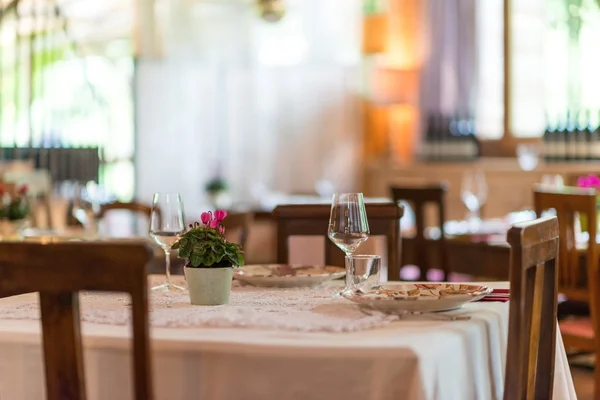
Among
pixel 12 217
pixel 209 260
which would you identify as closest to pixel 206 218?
pixel 209 260

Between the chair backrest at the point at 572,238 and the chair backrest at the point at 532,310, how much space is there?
140 centimetres

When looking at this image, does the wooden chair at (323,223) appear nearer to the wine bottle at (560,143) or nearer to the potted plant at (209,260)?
the potted plant at (209,260)

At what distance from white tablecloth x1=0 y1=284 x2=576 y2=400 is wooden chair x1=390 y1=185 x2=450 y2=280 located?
2755 millimetres

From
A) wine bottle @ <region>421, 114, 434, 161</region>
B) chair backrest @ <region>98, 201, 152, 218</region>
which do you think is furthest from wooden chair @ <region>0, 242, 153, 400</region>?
wine bottle @ <region>421, 114, 434, 161</region>

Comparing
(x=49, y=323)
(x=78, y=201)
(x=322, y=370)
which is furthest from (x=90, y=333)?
(x=78, y=201)

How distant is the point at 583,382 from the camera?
4570 millimetres

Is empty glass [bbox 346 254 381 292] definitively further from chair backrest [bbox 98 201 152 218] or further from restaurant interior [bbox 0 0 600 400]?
chair backrest [bbox 98 201 152 218]

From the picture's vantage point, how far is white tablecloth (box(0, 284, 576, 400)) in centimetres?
163

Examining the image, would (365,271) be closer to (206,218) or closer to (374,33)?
(206,218)

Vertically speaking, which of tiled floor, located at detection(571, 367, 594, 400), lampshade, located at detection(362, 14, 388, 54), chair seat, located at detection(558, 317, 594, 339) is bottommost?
tiled floor, located at detection(571, 367, 594, 400)

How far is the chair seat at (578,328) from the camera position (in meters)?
3.57

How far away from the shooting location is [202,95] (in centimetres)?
988

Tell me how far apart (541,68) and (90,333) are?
7852 mm

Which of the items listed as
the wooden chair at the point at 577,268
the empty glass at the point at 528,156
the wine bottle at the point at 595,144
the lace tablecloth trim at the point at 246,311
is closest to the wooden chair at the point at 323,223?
the lace tablecloth trim at the point at 246,311
